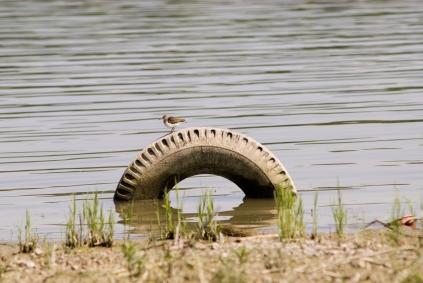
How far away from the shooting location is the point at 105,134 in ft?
60.9

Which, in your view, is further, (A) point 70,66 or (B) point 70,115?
(A) point 70,66

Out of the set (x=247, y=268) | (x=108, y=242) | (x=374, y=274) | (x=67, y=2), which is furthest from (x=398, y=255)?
(x=67, y=2)

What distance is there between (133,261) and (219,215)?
13.1 ft

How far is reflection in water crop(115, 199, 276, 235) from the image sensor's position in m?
12.8

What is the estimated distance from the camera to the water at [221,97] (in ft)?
47.9

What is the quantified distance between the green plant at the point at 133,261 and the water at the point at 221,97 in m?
3.20

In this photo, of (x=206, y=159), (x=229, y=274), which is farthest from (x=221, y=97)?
(x=229, y=274)

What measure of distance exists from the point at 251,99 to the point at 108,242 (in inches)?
439

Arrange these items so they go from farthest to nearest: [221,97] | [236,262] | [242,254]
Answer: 1. [221,97]
2. [236,262]
3. [242,254]

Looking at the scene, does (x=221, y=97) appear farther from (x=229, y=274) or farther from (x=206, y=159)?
(x=229, y=274)

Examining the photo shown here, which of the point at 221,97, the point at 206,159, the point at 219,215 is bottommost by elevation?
the point at 219,215

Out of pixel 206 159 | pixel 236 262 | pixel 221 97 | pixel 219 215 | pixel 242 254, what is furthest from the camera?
pixel 221 97

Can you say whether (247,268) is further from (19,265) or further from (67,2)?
(67,2)

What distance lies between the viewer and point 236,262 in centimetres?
931
